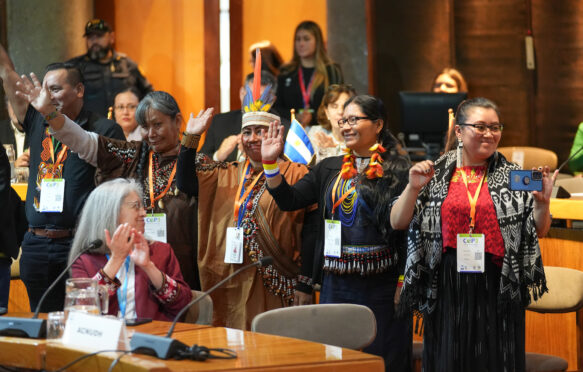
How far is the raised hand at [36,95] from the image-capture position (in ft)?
13.0

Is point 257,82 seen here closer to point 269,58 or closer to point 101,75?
point 101,75

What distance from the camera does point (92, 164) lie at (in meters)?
4.21

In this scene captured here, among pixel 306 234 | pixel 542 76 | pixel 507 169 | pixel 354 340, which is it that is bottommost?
pixel 354 340

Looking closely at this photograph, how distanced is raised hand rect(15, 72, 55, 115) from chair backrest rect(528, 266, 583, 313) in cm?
239

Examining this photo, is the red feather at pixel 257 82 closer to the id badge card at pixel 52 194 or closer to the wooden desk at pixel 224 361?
A: the id badge card at pixel 52 194

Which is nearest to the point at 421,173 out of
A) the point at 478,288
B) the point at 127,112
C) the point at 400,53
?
the point at 478,288

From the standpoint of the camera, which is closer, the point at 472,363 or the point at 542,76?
the point at 472,363

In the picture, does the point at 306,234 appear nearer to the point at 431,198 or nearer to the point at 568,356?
the point at 431,198

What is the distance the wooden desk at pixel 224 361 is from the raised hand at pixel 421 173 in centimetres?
93

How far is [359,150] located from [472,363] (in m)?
1.05

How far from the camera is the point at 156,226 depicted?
163 inches

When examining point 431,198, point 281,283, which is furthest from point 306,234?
point 431,198

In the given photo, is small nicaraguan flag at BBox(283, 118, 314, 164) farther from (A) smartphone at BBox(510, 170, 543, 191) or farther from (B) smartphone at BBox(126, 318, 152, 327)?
(B) smartphone at BBox(126, 318, 152, 327)

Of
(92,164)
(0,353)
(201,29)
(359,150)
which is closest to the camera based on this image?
(0,353)
